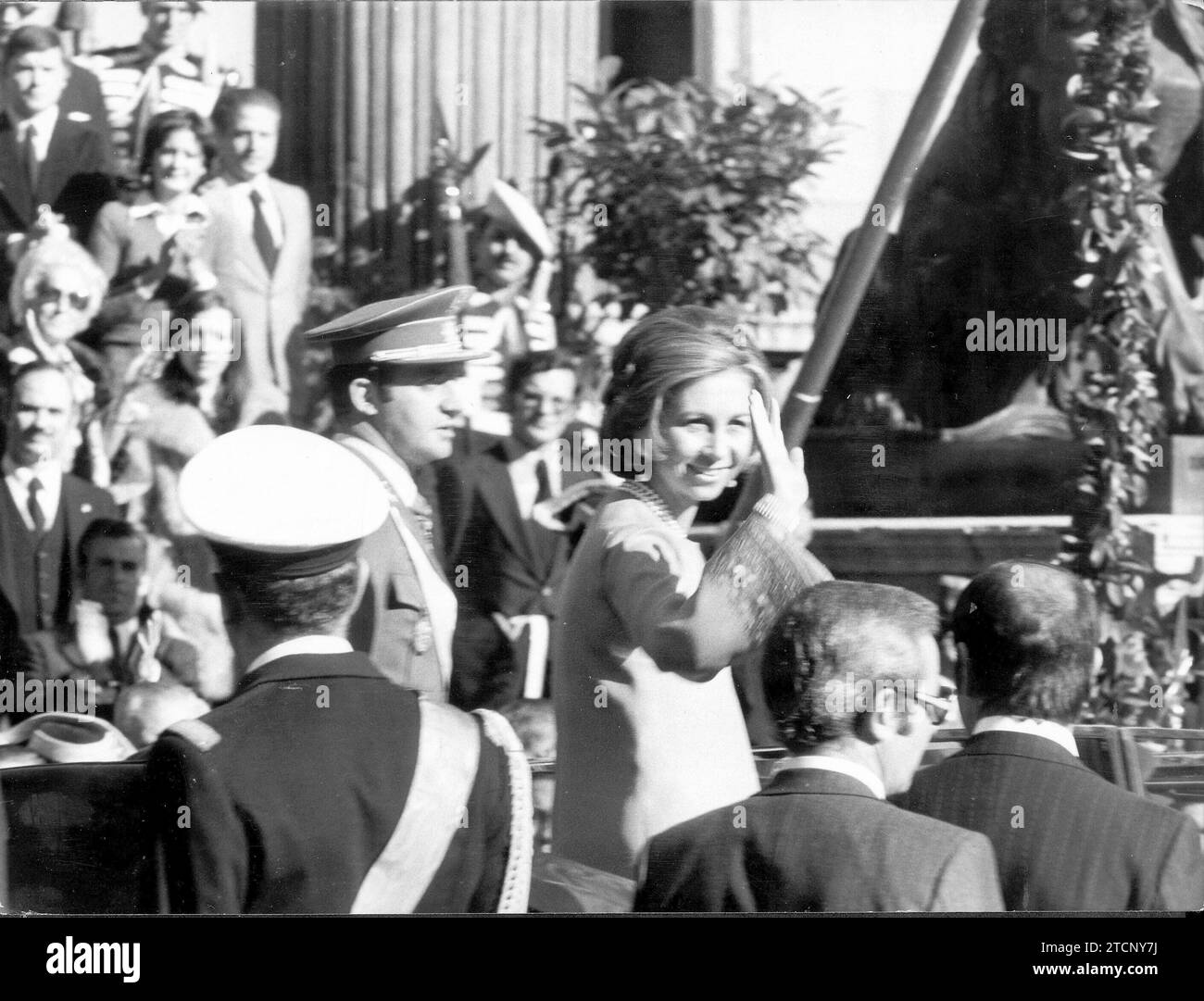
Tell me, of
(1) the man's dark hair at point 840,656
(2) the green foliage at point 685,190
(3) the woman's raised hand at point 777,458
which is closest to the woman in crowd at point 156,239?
(2) the green foliage at point 685,190

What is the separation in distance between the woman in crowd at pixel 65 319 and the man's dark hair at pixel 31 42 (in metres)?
0.38

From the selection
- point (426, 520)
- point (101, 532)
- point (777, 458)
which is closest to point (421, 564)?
point (426, 520)

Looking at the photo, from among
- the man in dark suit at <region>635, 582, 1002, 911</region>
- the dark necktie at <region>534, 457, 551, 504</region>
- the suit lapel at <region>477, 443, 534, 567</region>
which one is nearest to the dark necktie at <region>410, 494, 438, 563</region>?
the suit lapel at <region>477, 443, 534, 567</region>

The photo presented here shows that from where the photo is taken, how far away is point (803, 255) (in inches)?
123

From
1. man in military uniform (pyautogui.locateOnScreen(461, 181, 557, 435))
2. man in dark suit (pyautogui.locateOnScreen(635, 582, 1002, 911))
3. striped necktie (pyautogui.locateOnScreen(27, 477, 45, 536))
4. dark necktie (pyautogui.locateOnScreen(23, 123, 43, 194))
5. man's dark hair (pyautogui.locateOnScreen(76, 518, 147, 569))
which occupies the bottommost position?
man in dark suit (pyautogui.locateOnScreen(635, 582, 1002, 911))

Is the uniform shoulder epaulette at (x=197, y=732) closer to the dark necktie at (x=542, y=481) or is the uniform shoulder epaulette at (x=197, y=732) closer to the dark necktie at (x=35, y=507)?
the dark necktie at (x=35, y=507)

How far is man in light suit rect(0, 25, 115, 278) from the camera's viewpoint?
10.2 feet

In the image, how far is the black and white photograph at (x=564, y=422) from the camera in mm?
3045

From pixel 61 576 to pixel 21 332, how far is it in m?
0.50

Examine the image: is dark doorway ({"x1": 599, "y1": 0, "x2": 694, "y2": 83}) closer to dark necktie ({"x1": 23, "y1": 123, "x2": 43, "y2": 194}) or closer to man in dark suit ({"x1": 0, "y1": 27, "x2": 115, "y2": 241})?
man in dark suit ({"x1": 0, "y1": 27, "x2": 115, "y2": 241})

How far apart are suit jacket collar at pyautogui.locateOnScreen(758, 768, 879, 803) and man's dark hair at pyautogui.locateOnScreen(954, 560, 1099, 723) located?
362mm
